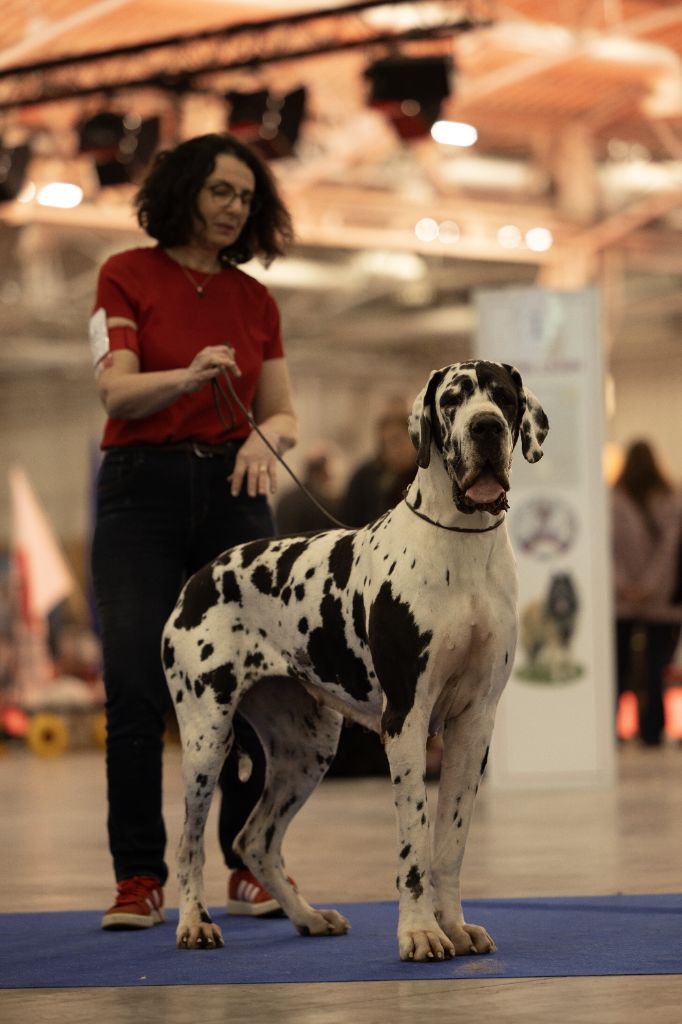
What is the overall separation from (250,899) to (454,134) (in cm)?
1428

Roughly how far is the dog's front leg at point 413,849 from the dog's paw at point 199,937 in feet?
1.79

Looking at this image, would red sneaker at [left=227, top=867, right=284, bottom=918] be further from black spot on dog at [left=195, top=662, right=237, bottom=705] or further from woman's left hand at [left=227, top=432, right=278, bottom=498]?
woman's left hand at [left=227, top=432, right=278, bottom=498]

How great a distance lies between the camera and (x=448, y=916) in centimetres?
366

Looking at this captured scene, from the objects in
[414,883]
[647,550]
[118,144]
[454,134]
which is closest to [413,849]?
[414,883]

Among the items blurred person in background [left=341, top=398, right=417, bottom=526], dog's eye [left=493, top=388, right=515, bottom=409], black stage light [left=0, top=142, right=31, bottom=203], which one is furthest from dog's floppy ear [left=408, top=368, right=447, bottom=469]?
black stage light [left=0, top=142, right=31, bottom=203]

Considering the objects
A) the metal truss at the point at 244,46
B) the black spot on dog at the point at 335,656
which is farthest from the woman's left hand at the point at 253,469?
the metal truss at the point at 244,46

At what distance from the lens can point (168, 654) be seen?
4191 millimetres

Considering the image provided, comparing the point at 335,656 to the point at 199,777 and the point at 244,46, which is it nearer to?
the point at 199,777

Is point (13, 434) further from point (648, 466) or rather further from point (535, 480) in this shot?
point (535, 480)

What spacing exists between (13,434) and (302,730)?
28964mm

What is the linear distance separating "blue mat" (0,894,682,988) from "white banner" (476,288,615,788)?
4.41m

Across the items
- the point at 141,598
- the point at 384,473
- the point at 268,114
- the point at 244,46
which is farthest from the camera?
the point at 244,46

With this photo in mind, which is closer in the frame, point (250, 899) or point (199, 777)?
point (199, 777)

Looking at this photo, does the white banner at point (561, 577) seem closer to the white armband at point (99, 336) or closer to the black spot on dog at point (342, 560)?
the white armband at point (99, 336)
